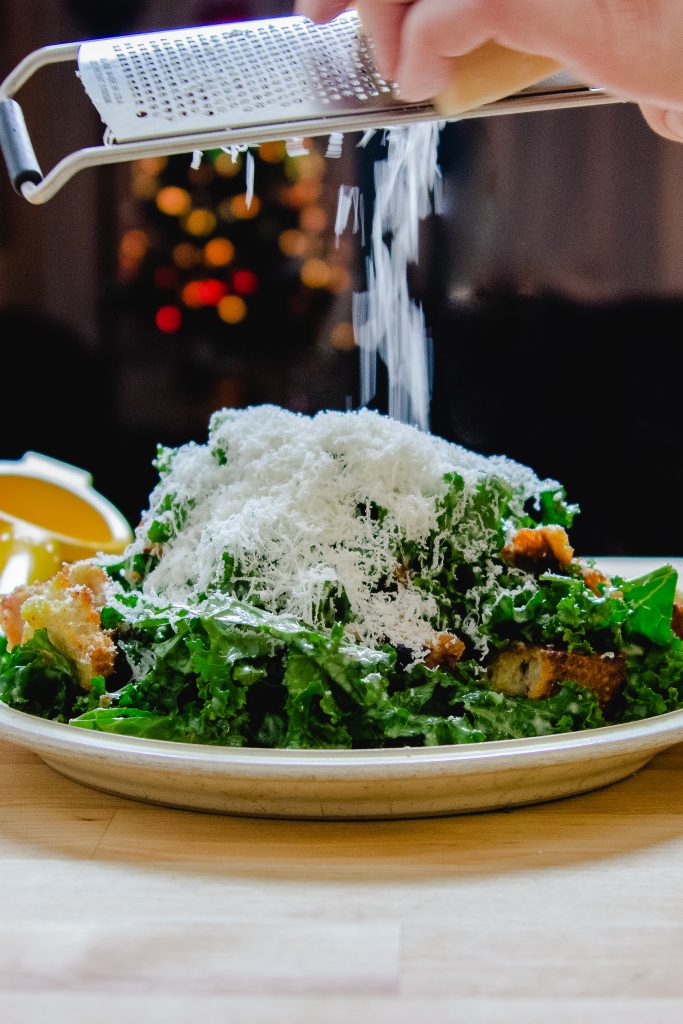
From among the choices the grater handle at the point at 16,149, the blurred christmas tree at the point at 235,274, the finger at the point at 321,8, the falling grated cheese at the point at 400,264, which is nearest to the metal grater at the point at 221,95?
the grater handle at the point at 16,149

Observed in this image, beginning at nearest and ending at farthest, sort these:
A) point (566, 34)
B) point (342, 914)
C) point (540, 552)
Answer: point (342, 914), point (566, 34), point (540, 552)

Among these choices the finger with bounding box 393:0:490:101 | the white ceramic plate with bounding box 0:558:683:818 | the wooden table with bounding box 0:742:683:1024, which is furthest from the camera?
the finger with bounding box 393:0:490:101

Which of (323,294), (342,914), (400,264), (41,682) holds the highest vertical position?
(400,264)

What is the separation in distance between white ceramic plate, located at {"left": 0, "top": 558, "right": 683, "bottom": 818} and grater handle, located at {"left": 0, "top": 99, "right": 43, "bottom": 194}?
0.67 metres

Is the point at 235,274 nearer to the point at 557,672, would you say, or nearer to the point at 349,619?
the point at 349,619

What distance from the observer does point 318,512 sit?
1.52 m

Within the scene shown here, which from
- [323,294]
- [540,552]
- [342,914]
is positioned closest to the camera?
[342,914]

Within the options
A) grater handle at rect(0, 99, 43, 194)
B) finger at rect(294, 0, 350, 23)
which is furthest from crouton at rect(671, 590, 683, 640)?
grater handle at rect(0, 99, 43, 194)

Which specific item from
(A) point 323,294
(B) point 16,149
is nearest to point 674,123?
(B) point 16,149

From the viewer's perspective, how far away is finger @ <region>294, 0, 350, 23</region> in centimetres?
136

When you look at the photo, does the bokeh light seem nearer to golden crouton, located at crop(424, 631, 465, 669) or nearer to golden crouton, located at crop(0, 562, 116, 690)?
golden crouton, located at crop(0, 562, 116, 690)

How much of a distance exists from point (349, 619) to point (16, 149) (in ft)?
2.46

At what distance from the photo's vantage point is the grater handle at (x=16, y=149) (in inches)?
51.6

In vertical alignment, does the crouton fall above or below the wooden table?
below
